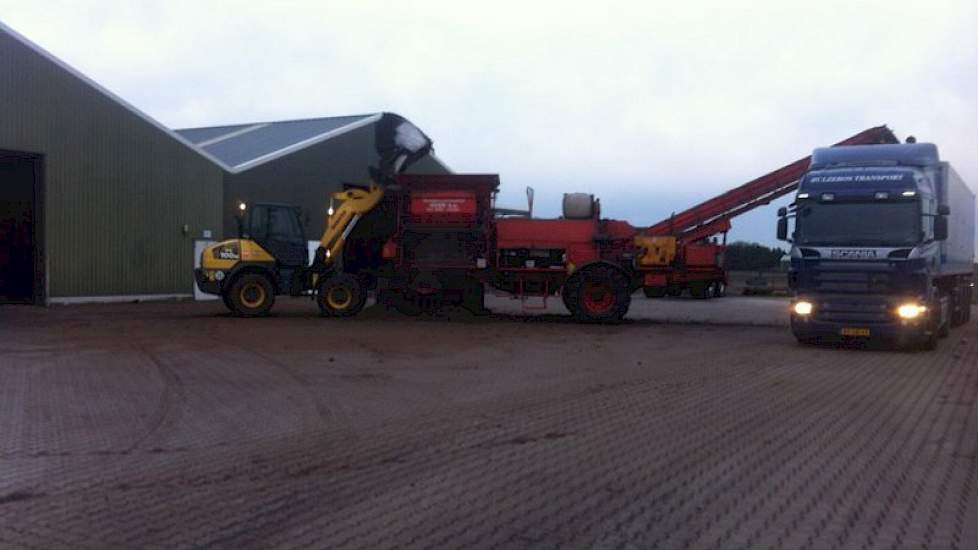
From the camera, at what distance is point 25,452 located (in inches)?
320

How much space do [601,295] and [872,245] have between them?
24.2ft

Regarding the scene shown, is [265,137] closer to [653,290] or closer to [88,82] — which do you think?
[88,82]

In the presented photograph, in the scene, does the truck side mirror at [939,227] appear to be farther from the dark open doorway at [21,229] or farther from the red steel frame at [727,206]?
the dark open doorway at [21,229]

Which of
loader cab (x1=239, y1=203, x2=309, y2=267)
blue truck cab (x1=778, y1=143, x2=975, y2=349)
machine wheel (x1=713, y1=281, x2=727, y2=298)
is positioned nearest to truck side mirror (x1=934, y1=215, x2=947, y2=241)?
blue truck cab (x1=778, y1=143, x2=975, y2=349)

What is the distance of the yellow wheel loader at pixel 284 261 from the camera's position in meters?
23.9

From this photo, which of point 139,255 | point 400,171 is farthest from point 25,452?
point 139,255

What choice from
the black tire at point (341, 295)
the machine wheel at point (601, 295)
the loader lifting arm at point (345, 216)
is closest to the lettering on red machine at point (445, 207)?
the loader lifting arm at point (345, 216)

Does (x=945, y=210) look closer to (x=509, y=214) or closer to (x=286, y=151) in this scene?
(x=509, y=214)

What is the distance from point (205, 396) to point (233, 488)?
4.65 meters

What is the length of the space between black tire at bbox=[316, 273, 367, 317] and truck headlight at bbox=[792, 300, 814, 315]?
10.6m

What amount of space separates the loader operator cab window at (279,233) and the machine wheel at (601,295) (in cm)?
703

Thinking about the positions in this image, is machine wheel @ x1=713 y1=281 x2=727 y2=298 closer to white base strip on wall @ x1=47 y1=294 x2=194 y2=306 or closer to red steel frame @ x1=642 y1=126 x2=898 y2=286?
red steel frame @ x1=642 y1=126 x2=898 y2=286

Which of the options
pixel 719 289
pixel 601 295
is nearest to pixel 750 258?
pixel 719 289

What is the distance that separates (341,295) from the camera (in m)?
24.0
